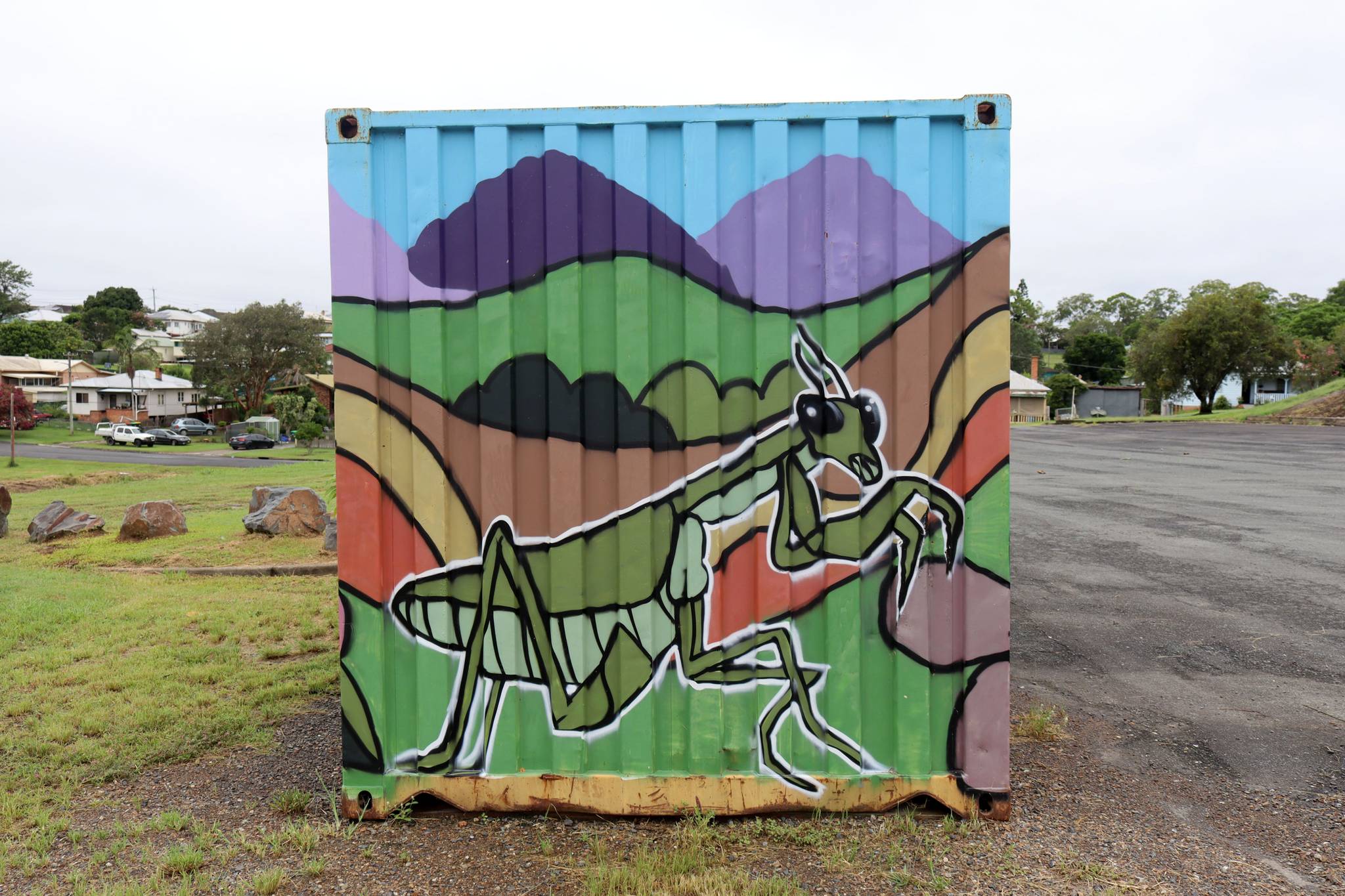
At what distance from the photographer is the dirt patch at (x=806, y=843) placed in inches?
109

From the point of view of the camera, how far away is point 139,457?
33.0 m

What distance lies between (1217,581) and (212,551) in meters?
10.6

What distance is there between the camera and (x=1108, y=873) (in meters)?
2.80

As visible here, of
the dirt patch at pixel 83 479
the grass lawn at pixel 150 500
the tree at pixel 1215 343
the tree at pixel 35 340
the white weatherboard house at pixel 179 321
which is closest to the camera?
the grass lawn at pixel 150 500

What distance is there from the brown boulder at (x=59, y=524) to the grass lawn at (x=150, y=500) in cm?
15

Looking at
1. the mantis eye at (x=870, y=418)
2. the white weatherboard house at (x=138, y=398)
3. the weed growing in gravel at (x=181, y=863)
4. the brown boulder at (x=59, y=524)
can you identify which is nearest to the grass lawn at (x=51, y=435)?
the white weatherboard house at (x=138, y=398)

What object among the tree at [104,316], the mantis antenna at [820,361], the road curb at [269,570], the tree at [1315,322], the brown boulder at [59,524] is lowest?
Result: the road curb at [269,570]

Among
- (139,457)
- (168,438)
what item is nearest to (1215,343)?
(139,457)

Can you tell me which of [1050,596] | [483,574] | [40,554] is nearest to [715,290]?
[483,574]

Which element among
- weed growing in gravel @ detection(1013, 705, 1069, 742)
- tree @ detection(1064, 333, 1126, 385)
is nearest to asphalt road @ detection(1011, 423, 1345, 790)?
weed growing in gravel @ detection(1013, 705, 1069, 742)

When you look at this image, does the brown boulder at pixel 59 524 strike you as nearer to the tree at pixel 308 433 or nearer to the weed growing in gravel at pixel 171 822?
the weed growing in gravel at pixel 171 822

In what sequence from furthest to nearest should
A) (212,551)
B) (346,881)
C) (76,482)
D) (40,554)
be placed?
(76,482) < (40,554) < (212,551) < (346,881)

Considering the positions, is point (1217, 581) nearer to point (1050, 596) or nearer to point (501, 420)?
point (1050, 596)

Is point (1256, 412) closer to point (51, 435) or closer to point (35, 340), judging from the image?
point (51, 435)
